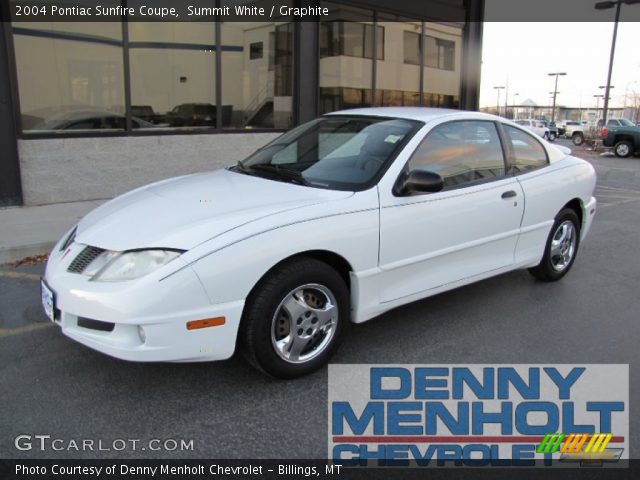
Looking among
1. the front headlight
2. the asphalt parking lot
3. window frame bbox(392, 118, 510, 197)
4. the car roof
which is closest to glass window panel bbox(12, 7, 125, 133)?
the asphalt parking lot

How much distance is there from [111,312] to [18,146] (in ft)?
20.3

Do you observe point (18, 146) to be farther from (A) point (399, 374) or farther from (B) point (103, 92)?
(A) point (399, 374)

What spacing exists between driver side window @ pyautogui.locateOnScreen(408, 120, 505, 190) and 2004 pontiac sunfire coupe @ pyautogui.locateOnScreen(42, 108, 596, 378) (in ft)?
0.04

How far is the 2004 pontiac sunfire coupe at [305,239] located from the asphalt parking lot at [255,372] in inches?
12.3

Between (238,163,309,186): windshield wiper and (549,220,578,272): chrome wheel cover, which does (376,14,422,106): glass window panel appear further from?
(238,163,309,186): windshield wiper

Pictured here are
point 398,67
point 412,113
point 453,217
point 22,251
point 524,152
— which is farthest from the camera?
point 398,67

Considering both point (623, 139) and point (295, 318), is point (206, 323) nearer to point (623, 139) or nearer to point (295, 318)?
point (295, 318)

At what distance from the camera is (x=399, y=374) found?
352 cm

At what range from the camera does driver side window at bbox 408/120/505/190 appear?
13.2ft

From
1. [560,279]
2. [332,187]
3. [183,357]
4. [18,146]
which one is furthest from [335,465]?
[18,146]

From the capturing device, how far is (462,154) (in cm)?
430

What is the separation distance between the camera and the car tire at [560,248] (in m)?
5.15

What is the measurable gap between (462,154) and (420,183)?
857 mm

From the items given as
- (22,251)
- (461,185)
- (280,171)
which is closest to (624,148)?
(461,185)
